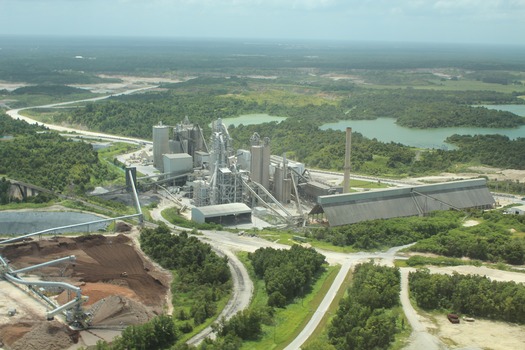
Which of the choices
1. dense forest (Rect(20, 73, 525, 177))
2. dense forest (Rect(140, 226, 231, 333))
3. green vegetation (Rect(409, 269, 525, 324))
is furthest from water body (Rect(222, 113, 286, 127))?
green vegetation (Rect(409, 269, 525, 324))

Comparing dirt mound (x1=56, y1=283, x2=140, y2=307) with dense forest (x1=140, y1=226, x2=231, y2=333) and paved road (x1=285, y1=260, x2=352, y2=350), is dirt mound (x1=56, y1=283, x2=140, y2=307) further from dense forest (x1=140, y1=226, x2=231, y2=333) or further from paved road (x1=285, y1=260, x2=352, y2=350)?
paved road (x1=285, y1=260, x2=352, y2=350)

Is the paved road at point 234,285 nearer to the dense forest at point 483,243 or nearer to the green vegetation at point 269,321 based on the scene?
the green vegetation at point 269,321

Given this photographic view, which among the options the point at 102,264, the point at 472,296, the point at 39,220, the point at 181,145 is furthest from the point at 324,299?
the point at 181,145

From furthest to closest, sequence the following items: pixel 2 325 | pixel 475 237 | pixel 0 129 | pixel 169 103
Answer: pixel 169 103 < pixel 0 129 < pixel 475 237 < pixel 2 325

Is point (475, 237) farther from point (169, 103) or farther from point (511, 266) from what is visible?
point (169, 103)

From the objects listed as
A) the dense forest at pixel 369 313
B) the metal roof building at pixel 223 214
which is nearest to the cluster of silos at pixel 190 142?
the metal roof building at pixel 223 214

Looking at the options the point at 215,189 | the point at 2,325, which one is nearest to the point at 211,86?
the point at 215,189
